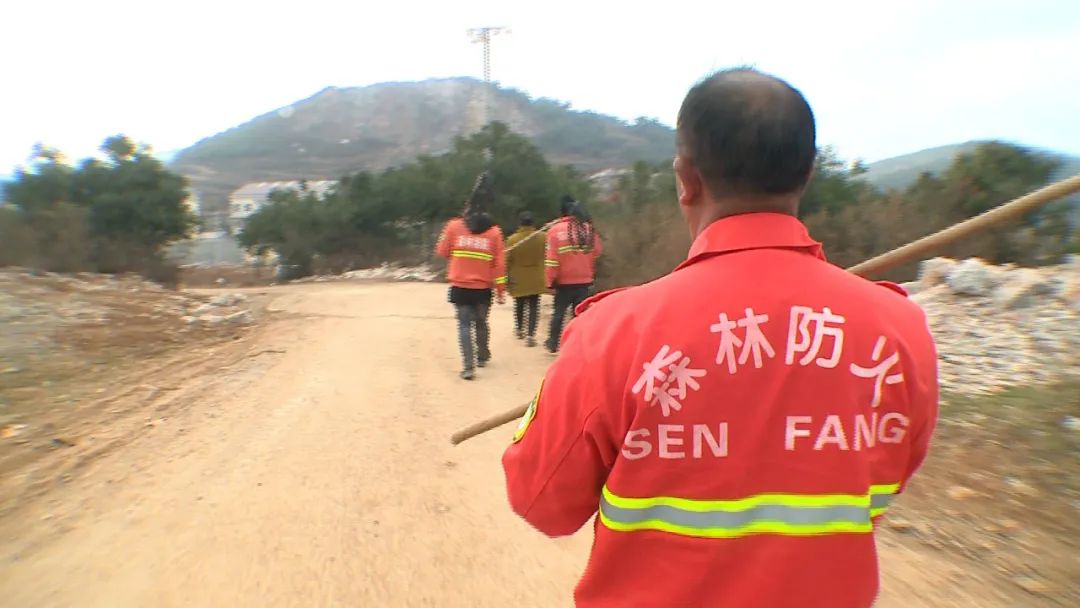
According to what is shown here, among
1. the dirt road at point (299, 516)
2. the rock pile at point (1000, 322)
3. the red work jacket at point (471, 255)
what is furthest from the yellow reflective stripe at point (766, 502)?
the red work jacket at point (471, 255)

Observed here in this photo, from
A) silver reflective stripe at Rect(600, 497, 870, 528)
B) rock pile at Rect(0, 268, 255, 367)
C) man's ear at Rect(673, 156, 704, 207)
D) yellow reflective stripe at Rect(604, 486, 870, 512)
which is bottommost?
rock pile at Rect(0, 268, 255, 367)

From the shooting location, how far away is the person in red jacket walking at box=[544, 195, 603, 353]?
27.3 ft

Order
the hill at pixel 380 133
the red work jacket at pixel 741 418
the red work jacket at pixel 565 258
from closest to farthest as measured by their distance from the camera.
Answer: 1. the red work jacket at pixel 741 418
2. the red work jacket at pixel 565 258
3. the hill at pixel 380 133

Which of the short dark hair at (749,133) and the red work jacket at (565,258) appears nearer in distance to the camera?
the short dark hair at (749,133)

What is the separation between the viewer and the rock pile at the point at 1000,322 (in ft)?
19.7

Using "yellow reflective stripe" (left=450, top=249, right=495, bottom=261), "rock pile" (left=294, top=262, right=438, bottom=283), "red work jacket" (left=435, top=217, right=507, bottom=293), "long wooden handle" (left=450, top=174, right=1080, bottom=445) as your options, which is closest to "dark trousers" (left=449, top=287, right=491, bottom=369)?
"red work jacket" (left=435, top=217, right=507, bottom=293)

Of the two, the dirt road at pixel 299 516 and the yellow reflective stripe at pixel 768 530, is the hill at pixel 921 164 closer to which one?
the dirt road at pixel 299 516

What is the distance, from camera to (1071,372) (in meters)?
5.69

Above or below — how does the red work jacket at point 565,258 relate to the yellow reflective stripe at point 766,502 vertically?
below

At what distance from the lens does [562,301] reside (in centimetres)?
862

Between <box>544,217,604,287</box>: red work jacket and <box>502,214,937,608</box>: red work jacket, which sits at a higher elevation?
<box>502,214,937,608</box>: red work jacket

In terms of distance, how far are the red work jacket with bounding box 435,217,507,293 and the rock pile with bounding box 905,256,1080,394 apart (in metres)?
4.36

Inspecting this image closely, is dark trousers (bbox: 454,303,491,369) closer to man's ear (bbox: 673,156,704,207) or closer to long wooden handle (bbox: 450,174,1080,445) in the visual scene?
long wooden handle (bbox: 450,174,1080,445)

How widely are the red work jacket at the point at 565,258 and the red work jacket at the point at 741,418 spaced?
23.2 feet
